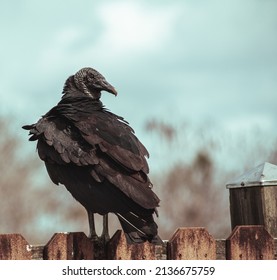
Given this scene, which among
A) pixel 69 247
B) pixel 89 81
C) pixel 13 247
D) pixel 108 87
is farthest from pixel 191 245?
pixel 89 81

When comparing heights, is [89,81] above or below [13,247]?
above

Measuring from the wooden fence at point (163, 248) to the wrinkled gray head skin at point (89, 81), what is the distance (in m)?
1.64

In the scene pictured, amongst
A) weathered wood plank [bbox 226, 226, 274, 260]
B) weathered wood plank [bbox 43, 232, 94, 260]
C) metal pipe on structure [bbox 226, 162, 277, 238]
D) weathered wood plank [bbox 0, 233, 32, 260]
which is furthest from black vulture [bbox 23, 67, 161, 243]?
metal pipe on structure [bbox 226, 162, 277, 238]

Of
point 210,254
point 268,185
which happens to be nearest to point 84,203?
point 210,254

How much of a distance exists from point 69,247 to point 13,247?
0.29 m

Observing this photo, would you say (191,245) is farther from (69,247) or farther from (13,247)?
(13,247)

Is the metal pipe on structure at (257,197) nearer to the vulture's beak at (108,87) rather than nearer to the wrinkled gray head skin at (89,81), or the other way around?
the vulture's beak at (108,87)

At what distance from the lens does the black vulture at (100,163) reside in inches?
158

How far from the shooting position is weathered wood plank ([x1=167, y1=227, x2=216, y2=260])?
3.95 meters

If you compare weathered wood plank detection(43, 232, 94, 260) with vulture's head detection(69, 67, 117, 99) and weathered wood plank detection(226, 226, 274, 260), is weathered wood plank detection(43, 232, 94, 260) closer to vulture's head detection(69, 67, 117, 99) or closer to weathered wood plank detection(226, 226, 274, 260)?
weathered wood plank detection(226, 226, 274, 260)

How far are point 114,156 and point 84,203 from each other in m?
0.37

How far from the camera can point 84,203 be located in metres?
4.32

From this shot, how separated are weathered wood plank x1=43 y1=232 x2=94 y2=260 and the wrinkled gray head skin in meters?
1.67

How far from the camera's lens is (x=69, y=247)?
3887 millimetres
